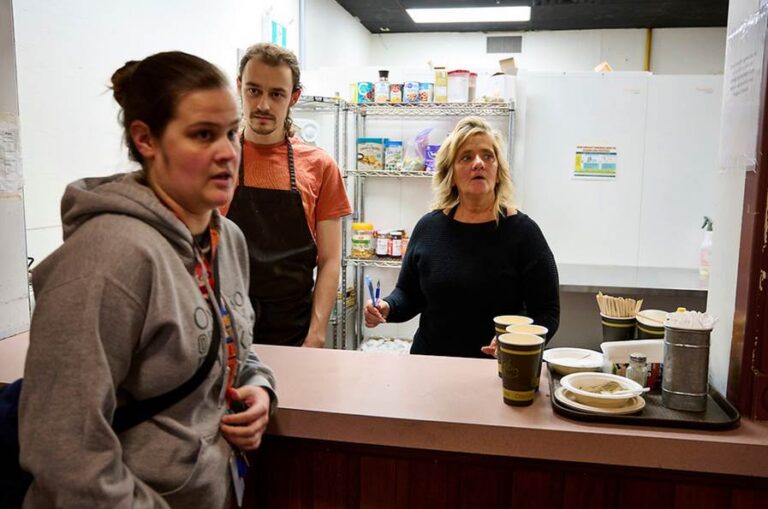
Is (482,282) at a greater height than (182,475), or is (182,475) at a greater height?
(482,282)

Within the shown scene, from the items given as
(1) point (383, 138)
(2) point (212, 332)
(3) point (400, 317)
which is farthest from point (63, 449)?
(1) point (383, 138)

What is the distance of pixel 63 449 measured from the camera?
0.71 m

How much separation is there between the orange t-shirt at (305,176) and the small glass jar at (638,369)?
3.27ft

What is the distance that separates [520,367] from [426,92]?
255 centimetres

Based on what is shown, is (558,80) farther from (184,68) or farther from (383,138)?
(184,68)

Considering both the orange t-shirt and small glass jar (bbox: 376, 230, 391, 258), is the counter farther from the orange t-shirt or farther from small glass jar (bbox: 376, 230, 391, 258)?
small glass jar (bbox: 376, 230, 391, 258)

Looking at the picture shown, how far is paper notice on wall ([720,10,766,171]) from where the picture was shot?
1.07 m

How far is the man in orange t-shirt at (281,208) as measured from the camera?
5.62ft

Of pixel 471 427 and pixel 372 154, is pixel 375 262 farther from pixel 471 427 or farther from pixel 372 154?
pixel 471 427

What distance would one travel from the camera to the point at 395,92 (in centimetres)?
343

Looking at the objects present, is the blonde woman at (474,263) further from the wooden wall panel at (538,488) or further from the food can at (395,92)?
the food can at (395,92)

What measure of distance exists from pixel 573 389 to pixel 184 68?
823 millimetres

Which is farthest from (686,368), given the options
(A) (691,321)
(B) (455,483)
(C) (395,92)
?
(C) (395,92)

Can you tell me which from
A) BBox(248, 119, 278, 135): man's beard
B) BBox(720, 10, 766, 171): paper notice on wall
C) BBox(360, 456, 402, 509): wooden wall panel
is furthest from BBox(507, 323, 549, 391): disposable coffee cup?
BBox(248, 119, 278, 135): man's beard
